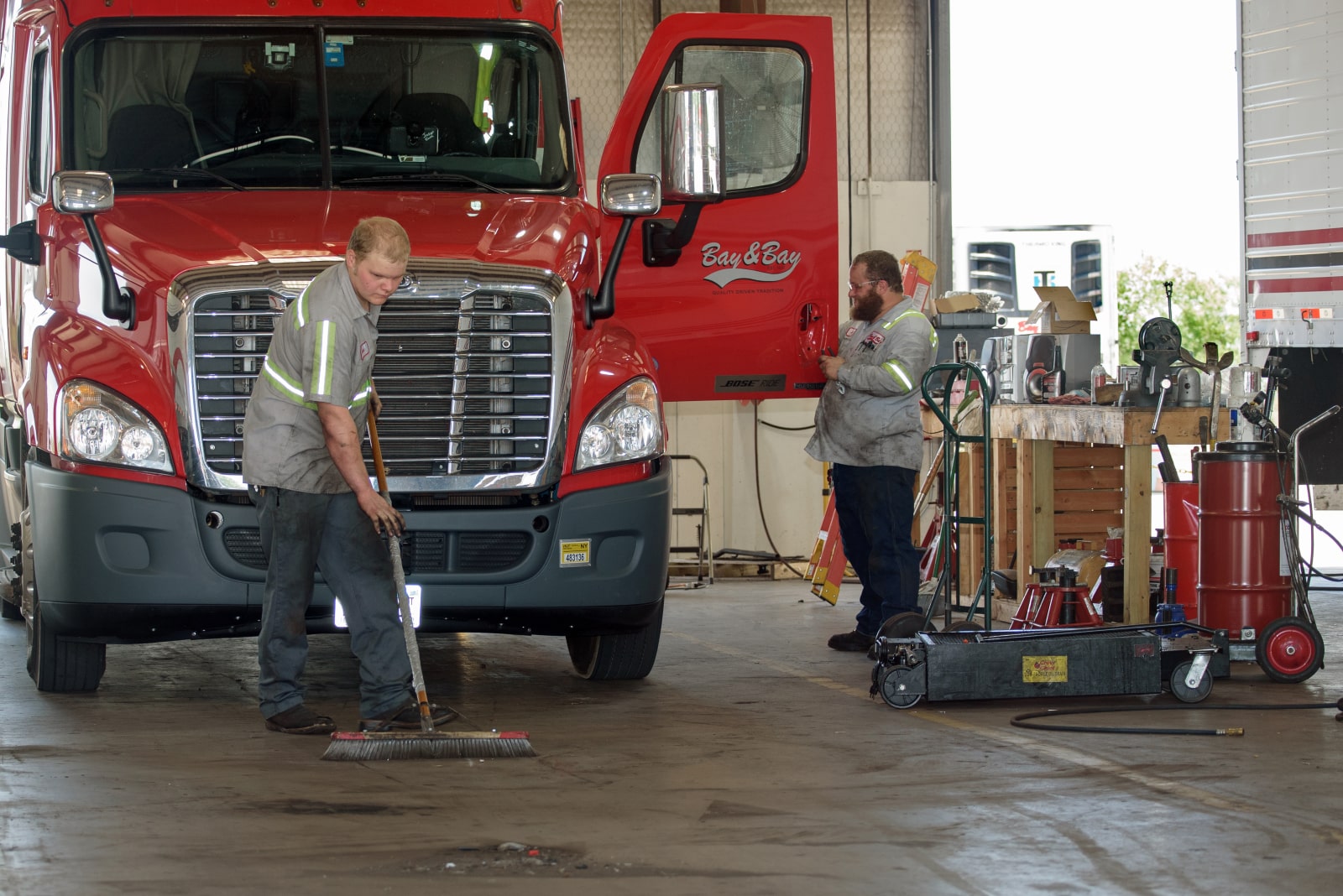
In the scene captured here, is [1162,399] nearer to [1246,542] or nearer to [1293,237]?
[1246,542]

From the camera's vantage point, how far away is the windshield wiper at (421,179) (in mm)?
7367

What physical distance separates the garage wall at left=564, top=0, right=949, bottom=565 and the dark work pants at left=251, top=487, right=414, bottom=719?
293 inches

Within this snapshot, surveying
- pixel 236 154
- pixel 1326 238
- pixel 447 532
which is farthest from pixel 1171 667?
pixel 1326 238

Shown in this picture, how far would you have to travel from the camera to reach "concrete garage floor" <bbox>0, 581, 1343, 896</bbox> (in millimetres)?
4344

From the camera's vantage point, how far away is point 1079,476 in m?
10.2

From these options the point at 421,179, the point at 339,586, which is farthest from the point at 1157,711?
the point at 421,179

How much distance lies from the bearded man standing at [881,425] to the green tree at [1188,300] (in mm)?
26236

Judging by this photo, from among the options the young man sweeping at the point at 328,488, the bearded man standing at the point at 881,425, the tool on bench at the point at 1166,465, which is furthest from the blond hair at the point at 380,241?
the tool on bench at the point at 1166,465

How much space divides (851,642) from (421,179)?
3.32 metres

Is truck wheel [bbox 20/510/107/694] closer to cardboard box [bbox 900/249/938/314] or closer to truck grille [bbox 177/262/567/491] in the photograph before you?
truck grille [bbox 177/262/567/491]

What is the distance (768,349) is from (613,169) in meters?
1.08

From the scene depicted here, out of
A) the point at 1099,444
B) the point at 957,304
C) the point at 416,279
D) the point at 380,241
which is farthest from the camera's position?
the point at 957,304

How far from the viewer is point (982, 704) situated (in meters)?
7.09

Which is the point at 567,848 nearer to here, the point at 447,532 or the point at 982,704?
the point at 447,532
